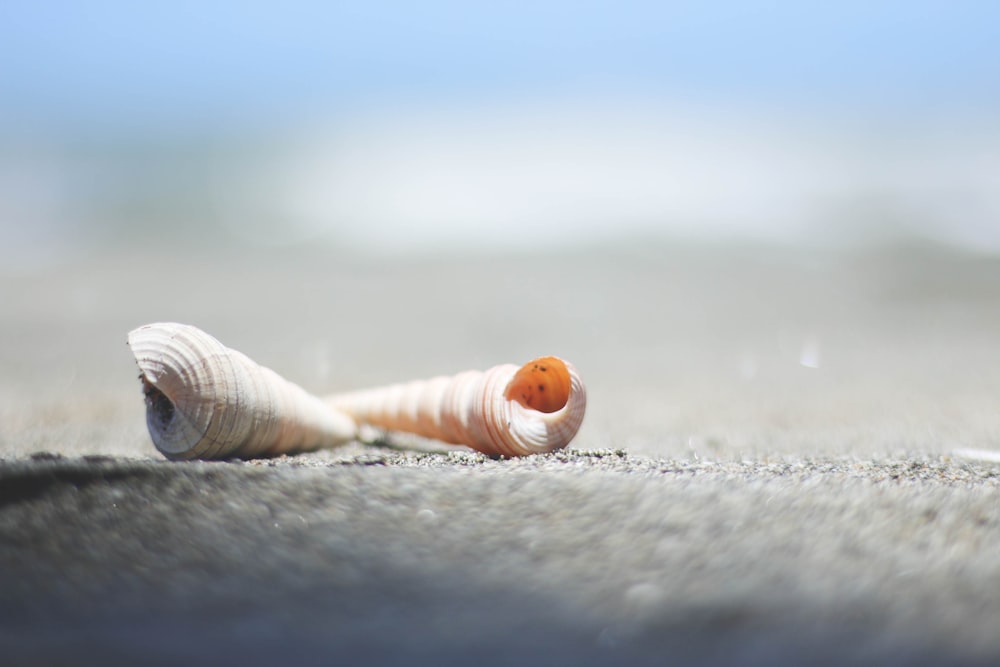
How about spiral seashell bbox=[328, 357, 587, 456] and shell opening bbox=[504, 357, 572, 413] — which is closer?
spiral seashell bbox=[328, 357, 587, 456]

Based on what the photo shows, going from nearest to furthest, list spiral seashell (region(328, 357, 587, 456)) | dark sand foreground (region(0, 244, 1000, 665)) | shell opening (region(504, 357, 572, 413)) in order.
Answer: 1. dark sand foreground (region(0, 244, 1000, 665))
2. spiral seashell (region(328, 357, 587, 456))
3. shell opening (region(504, 357, 572, 413))

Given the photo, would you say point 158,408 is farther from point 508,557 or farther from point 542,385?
point 508,557

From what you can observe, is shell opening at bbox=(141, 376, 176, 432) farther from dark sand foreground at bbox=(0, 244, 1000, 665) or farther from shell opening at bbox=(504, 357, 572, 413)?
shell opening at bbox=(504, 357, 572, 413)

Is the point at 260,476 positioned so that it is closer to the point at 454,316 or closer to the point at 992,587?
the point at 992,587

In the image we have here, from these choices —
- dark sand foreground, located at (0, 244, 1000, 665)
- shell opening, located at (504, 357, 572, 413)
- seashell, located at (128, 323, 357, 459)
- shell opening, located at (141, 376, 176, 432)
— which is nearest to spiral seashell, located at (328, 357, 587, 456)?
shell opening, located at (504, 357, 572, 413)

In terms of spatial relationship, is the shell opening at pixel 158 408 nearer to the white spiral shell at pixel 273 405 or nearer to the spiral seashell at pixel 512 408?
the white spiral shell at pixel 273 405

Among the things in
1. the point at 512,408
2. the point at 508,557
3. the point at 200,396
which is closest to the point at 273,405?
the point at 200,396

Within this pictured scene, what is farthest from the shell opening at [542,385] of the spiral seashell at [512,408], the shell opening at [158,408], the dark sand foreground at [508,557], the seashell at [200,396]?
the shell opening at [158,408]

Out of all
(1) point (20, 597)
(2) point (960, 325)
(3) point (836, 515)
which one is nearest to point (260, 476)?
(1) point (20, 597)

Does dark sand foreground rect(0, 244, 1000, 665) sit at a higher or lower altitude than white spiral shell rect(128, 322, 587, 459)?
lower
